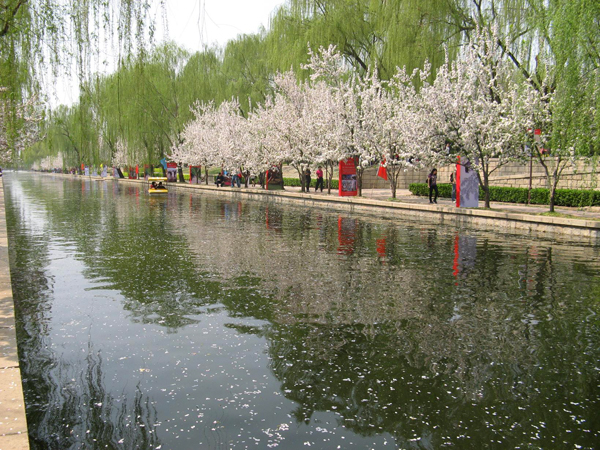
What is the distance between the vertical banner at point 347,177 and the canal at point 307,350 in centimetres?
2271

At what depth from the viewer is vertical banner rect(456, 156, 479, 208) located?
25.1 metres

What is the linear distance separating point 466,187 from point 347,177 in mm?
11123

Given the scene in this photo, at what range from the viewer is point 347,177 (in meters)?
35.3

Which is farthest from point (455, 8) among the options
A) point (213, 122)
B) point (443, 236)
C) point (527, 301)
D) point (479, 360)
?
point (213, 122)

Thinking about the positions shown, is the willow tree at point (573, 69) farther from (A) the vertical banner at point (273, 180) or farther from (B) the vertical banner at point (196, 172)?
(B) the vertical banner at point (196, 172)

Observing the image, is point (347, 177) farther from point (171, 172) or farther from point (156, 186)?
point (171, 172)

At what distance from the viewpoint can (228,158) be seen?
50.9m

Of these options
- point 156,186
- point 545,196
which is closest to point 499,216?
point 545,196

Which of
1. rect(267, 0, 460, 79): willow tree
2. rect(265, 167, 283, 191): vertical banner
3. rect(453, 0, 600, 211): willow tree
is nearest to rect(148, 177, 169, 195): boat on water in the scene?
rect(265, 167, 283, 191): vertical banner

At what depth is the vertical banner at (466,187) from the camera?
25.1m

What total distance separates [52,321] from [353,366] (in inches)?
151

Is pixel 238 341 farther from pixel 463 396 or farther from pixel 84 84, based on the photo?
pixel 84 84

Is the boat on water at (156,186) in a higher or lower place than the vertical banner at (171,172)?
lower

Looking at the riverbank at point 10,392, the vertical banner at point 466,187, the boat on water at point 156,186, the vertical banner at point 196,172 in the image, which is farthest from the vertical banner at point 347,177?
the vertical banner at point 196,172
